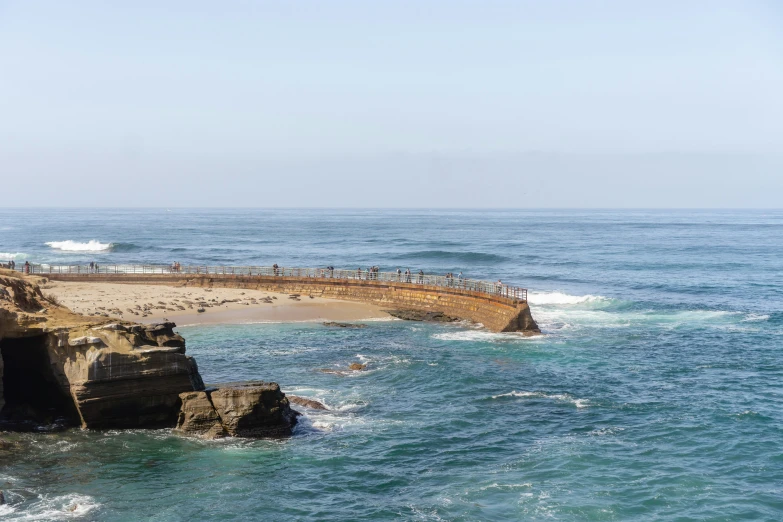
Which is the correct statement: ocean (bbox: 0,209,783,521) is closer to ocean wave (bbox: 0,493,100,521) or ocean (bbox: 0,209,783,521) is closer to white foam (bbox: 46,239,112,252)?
ocean wave (bbox: 0,493,100,521)

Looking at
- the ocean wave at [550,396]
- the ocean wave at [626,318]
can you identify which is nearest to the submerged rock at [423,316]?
the ocean wave at [626,318]

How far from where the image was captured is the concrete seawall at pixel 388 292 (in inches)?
1714

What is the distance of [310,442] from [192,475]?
4176mm

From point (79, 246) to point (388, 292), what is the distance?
71.4 meters

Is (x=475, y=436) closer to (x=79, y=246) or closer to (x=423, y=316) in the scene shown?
(x=423, y=316)

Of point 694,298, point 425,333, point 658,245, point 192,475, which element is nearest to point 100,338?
point 192,475

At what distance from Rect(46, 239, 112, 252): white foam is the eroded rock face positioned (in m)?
85.8

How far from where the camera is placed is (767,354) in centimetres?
3756

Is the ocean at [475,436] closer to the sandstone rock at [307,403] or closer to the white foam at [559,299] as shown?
the sandstone rock at [307,403]

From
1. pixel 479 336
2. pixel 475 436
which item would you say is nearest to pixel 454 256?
pixel 479 336

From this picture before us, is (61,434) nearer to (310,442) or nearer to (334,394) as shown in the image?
(310,442)

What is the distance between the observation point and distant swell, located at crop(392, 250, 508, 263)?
89.9 metres

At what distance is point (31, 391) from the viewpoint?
2606 cm

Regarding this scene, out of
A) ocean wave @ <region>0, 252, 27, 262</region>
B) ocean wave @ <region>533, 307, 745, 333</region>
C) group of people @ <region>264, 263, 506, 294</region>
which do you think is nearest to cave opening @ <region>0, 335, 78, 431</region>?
ocean wave @ <region>533, 307, 745, 333</region>
